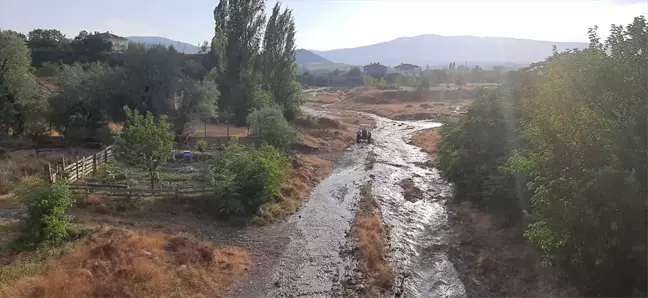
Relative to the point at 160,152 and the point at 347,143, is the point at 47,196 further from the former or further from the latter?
the point at 347,143

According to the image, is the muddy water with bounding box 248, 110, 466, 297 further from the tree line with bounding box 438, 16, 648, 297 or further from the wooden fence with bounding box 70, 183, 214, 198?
the wooden fence with bounding box 70, 183, 214, 198

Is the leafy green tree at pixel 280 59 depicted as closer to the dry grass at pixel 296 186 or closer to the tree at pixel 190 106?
the tree at pixel 190 106

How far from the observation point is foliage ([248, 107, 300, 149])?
38.1 m

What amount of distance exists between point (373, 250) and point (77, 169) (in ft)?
57.0

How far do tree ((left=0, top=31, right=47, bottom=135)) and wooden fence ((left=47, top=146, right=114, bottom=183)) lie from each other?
37.5 ft

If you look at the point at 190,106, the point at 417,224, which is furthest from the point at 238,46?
the point at 417,224

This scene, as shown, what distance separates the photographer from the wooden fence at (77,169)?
2451 cm

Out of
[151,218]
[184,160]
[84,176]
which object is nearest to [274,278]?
[151,218]

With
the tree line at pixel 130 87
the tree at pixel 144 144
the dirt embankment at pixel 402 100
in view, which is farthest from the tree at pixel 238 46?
the dirt embankment at pixel 402 100

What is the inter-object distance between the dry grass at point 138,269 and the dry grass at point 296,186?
5.04m

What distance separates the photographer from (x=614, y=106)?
13312 mm

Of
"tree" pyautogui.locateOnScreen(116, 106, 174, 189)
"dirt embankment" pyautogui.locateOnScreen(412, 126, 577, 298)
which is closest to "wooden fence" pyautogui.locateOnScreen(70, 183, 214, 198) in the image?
"tree" pyautogui.locateOnScreen(116, 106, 174, 189)

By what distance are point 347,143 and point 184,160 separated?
2432 cm

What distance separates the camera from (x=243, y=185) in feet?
82.7
